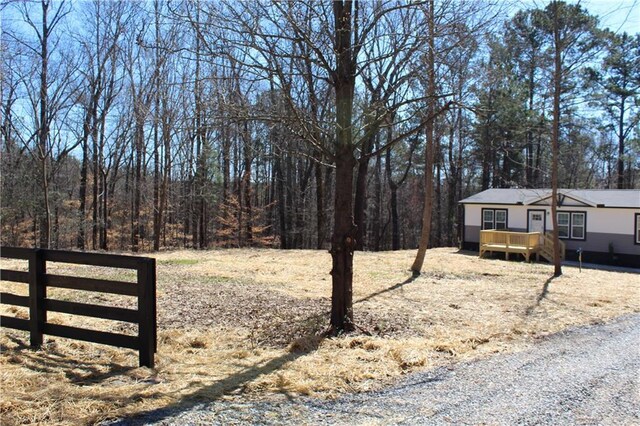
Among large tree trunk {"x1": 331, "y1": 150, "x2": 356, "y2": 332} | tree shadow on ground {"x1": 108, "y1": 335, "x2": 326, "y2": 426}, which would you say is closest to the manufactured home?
large tree trunk {"x1": 331, "y1": 150, "x2": 356, "y2": 332}

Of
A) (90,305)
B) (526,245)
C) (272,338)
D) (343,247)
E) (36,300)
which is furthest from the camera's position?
(526,245)

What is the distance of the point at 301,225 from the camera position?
32.9 meters

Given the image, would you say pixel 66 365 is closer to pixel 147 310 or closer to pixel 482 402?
pixel 147 310

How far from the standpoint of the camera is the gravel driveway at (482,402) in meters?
3.40

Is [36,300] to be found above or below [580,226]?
below

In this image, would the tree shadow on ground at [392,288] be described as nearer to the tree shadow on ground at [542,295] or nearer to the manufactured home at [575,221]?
the tree shadow on ground at [542,295]

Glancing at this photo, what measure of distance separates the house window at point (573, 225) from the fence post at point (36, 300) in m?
22.4

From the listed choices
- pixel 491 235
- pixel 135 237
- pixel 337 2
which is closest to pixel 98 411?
pixel 337 2

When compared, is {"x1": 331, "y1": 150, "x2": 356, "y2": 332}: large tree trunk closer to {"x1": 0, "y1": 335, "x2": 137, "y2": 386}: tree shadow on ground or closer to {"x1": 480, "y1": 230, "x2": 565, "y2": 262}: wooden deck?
{"x1": 0, "y1": 335, "x2": 137, "y2": 386}: tree shadow on ground

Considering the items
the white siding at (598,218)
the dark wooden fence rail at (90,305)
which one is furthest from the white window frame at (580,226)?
the dark wooden fence rail at (90,305)

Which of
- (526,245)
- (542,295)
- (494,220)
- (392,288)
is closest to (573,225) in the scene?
(526,245)

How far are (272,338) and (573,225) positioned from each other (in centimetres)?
2035

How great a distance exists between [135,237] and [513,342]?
24.1 metres

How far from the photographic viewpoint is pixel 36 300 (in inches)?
194
